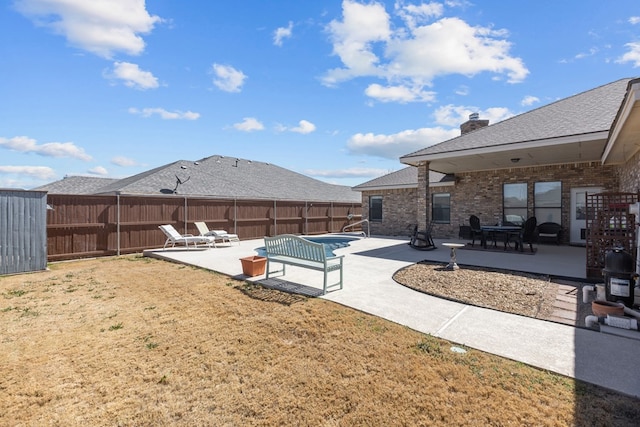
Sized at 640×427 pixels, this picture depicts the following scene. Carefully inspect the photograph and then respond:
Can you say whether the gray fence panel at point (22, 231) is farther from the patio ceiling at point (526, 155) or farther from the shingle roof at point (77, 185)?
the shingle roof at point (77, 185)

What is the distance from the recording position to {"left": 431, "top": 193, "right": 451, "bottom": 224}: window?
564 inches

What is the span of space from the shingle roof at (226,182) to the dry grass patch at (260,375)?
1036cm

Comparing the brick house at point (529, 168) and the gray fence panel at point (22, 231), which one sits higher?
the brick house at point (529, 168)

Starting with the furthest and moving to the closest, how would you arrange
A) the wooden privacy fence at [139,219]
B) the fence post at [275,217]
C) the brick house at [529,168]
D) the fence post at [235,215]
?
1. the fence post at [275,217]
2. the fence post at [235,215]
3. the wooden privacy fence at [139,219]
4. the brick house at [529,168]

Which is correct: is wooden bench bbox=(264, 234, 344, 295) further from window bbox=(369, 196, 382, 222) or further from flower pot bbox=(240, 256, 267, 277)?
window bbox=(369, 196, 382, 222)

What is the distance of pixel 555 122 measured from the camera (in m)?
8.64

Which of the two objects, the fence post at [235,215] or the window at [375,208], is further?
the window at [375,208]

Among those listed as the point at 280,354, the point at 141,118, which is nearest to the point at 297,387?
the point at 280,354

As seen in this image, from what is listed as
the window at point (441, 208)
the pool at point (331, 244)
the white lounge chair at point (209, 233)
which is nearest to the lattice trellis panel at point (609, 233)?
the pool at point (331, 244)

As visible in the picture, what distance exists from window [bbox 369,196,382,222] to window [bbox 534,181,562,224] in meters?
7.32

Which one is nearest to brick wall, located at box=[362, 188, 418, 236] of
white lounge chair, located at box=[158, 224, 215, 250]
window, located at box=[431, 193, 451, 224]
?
window, located at box=[431, 193, 451, 224]

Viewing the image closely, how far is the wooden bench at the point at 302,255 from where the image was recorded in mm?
5305

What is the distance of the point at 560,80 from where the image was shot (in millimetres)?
10859

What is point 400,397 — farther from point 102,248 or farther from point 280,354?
point 102,248
